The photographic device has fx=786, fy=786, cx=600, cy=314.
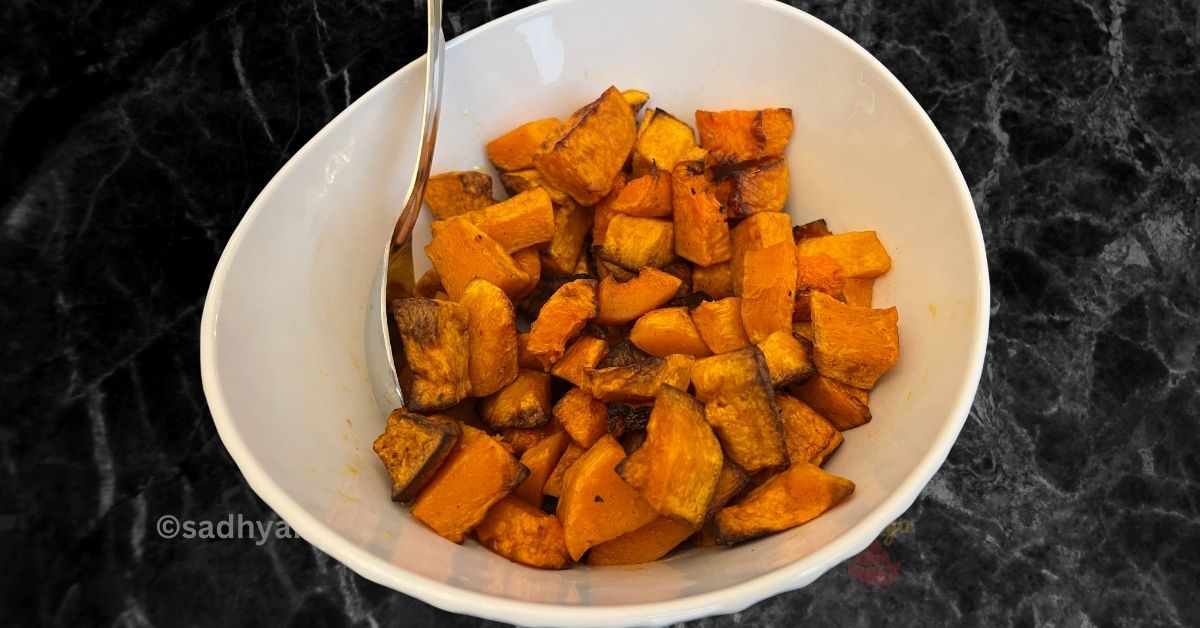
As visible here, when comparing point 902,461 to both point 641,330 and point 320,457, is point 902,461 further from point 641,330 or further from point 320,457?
point 320,457

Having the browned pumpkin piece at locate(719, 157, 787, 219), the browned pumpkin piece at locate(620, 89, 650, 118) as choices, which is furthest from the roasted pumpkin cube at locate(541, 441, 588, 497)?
the browned pumpkin piece at locate(620, 89, 650, 118)

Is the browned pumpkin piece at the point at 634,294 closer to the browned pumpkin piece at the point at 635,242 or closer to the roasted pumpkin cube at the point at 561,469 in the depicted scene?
the browned pumpkin piece at the point at 635,242

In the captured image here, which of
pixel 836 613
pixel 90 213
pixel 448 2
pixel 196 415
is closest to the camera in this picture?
pixel 836 613

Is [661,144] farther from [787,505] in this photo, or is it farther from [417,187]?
[787,505]

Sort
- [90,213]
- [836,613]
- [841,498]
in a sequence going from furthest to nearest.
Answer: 1. [90,213]
2. [836,613]
3. [841,498]

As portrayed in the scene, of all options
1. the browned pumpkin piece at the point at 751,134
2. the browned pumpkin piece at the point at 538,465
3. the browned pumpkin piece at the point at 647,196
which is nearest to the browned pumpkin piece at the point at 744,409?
the browned pumpkin piece at the point at 538,465

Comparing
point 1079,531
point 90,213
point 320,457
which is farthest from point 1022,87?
point 90,213

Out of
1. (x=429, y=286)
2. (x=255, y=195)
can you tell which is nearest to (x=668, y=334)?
(x=429, y=286)
